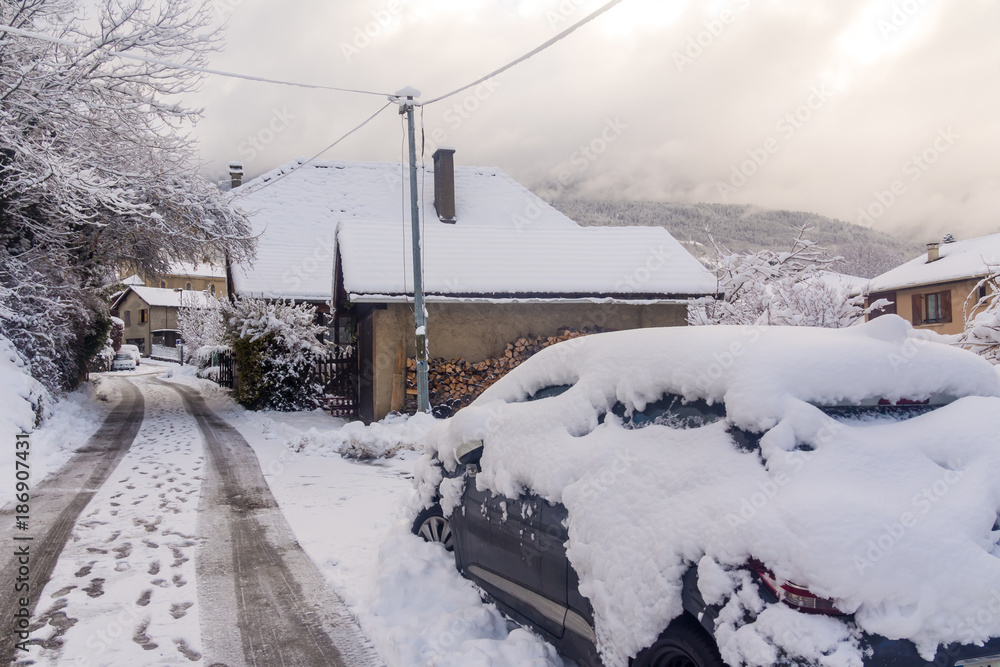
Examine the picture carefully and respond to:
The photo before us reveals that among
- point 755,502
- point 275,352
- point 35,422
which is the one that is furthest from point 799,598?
point 275,352

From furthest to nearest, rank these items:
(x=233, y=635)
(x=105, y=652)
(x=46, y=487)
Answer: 1. (x=46, y=487)
2. (x=233, y=635)
3. (x=105, y=652)

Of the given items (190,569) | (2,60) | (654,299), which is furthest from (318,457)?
(2,60)

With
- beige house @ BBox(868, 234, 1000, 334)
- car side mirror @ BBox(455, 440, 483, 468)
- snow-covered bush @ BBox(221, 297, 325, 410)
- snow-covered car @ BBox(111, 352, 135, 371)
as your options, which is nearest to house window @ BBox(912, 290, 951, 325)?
beige house @ BBox(868, 234, 1000, 334)

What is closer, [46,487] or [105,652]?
[105,652]

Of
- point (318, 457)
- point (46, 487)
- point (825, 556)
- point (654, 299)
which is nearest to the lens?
point (825, 556)

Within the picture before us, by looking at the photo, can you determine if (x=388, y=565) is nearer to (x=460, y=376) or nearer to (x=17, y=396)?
(x=460, y=376)

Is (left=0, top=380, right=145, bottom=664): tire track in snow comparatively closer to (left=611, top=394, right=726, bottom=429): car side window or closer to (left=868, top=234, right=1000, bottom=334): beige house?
(left=611, top=394, right=726, bottom=429): car side window

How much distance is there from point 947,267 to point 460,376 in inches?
1278

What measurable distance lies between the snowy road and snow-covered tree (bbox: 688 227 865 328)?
44.1ft

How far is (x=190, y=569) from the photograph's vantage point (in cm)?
502

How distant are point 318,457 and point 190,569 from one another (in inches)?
196

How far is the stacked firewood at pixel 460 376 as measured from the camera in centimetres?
1339

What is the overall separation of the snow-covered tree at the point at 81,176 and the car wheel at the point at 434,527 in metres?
10.2

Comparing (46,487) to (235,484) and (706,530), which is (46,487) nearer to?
(235,484)
